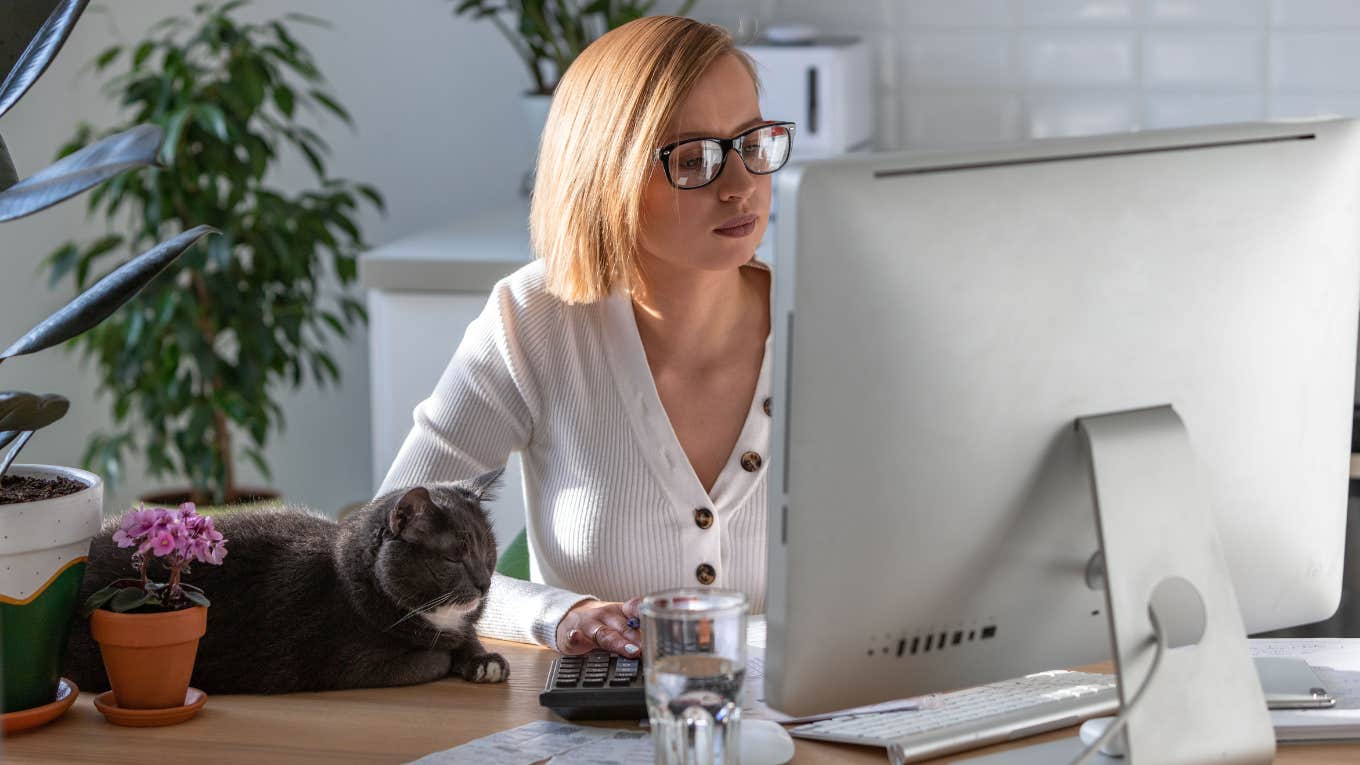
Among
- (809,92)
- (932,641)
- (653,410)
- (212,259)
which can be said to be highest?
(809,92)

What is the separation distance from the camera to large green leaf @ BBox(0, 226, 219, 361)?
108 cm

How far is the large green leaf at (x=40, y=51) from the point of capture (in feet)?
3.74

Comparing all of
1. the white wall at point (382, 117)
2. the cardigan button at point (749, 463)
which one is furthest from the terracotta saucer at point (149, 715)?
the white wall at point (382, 117)

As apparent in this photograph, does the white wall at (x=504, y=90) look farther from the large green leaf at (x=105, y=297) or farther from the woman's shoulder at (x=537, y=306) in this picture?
the large green leaf at (x=105, y=297)

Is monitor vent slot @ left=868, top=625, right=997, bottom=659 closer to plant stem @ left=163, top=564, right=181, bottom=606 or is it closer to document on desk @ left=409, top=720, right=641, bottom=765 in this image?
document on desk @ left=409, top=720, right=641, bottom=765

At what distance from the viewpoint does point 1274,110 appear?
110 inches

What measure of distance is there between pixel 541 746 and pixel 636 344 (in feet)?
1.95

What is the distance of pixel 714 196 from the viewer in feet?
4.83

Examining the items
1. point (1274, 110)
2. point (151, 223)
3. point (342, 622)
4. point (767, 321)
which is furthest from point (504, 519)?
point (1274, 110)

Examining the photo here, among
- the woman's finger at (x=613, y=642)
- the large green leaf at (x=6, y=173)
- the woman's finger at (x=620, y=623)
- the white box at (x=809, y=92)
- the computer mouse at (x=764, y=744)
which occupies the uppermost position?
the white box at (x=809, y=92)

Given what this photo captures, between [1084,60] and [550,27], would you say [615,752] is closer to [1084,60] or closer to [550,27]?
[550,27]

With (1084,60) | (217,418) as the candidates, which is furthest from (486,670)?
(1084,60)

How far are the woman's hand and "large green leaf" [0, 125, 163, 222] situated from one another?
0.55 m

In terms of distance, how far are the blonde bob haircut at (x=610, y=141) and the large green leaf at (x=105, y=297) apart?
524 mm
